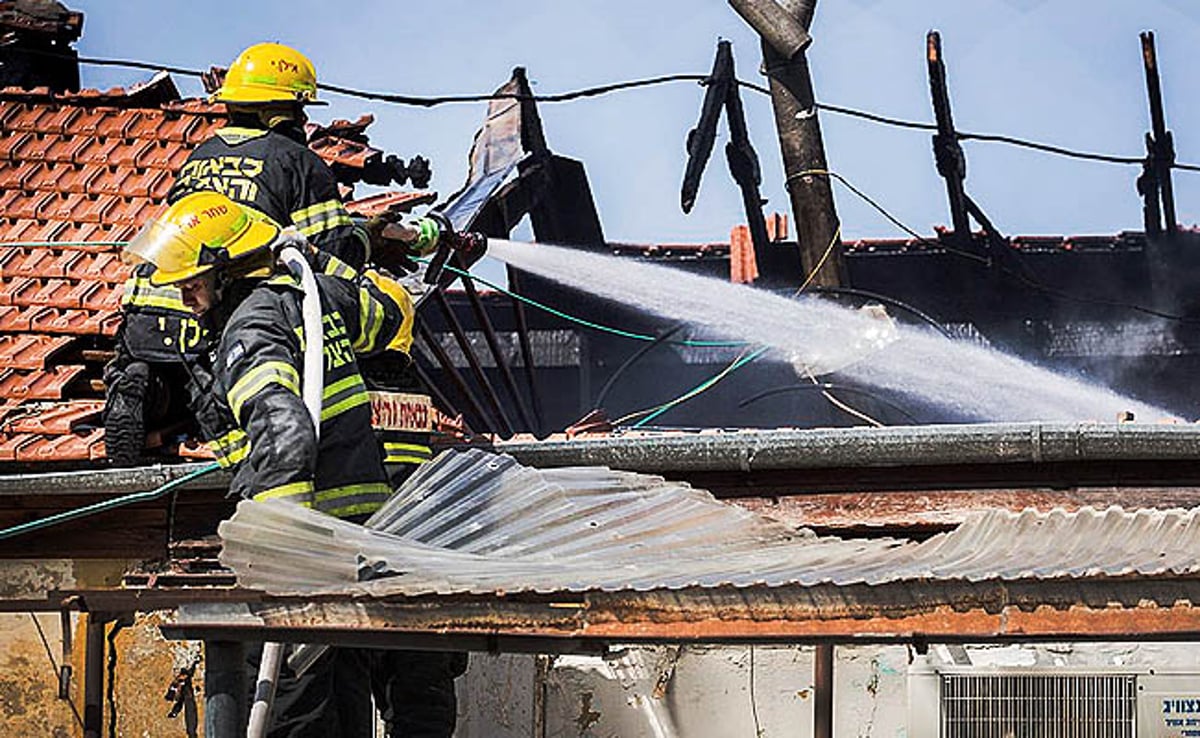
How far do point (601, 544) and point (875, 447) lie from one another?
213 centimetres

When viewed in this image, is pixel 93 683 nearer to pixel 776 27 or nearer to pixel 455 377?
pixel 455 377

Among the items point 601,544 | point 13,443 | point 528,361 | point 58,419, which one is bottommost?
point 601,544

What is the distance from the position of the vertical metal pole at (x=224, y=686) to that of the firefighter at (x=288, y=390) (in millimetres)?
670

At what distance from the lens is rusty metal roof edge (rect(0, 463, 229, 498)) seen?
6984 mm

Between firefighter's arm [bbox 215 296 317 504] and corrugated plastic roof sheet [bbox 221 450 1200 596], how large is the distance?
309mm

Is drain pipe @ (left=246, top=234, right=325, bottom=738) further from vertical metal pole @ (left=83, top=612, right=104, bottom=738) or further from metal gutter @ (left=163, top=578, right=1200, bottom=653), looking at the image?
vertical metal pole @ (left=83, top=612, right=104, bottom=738)

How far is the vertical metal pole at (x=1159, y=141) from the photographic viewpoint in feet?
42.5

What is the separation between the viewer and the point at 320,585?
13.6 ft

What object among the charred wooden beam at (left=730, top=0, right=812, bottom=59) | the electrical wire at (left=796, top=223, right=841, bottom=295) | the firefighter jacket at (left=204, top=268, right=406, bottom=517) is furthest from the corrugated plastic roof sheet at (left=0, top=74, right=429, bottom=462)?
the electrical wire at (left=796, top=223, right=841, bottom=295)

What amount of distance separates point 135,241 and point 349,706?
58.5 inches

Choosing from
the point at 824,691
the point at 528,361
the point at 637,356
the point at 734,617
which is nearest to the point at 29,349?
the point at 528,361

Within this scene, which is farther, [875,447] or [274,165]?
[274,165]

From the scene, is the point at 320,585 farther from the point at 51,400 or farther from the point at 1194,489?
the point at 51,400

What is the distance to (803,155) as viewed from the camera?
445 inches
